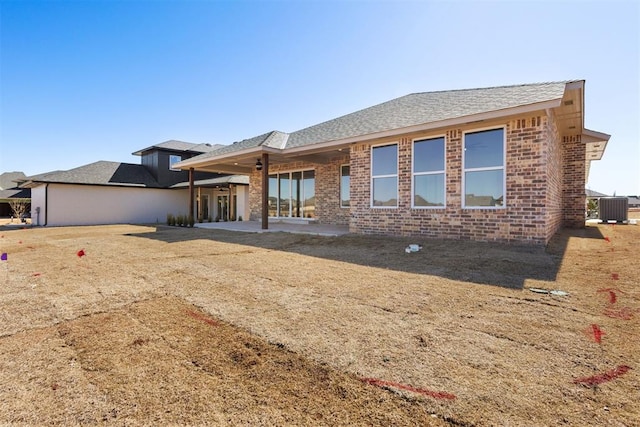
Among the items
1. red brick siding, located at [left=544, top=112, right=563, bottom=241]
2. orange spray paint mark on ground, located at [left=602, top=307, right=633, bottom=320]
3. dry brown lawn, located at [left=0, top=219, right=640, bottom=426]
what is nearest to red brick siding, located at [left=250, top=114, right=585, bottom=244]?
red brick siding, located at [left=544, top=112, right=563, bottom=241]

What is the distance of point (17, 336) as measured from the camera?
264cm

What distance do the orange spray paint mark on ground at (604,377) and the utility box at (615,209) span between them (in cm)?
1667

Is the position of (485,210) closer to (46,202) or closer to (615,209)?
(615,209)

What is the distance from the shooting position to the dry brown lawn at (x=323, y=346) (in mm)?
1686

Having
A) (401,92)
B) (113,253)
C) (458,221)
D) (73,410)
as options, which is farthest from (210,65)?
(73,410)

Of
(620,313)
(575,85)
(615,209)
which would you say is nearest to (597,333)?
(620,313)

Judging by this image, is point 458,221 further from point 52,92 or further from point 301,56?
point 52,92

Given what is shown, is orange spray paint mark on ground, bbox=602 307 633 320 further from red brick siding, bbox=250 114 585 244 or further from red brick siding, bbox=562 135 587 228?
red brick siding, bbox=562 135 587 228

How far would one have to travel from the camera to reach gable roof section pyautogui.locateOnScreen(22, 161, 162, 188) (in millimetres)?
18469

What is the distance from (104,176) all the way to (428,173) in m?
21.6

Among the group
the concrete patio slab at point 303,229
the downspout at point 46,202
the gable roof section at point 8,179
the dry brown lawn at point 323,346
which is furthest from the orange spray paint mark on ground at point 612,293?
the gable roof section at point 8,179

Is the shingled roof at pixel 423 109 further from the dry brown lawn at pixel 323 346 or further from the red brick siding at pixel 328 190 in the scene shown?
the dry brown lawn at pixel 323 346

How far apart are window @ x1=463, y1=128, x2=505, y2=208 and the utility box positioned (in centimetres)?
1147

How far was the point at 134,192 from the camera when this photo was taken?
21.2 meters
